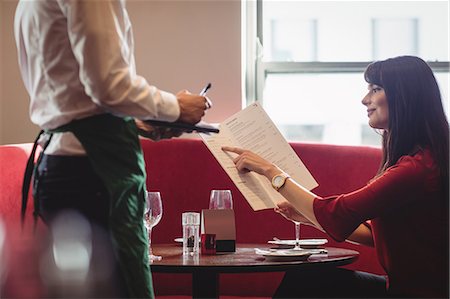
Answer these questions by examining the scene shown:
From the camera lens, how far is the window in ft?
12.0

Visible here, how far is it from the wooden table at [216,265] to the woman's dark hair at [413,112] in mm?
391

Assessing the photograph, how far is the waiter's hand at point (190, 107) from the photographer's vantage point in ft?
4.69

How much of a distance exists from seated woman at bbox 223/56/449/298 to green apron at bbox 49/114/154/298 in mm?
820

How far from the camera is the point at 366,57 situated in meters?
3.68

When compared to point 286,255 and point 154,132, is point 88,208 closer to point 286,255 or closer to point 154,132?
point 154,132

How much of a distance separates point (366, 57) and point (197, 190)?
1.20m

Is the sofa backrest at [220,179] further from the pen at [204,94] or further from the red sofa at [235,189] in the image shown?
A: the pen at [204,94]

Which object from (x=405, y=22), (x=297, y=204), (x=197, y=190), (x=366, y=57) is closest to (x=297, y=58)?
(x=366, y=57)

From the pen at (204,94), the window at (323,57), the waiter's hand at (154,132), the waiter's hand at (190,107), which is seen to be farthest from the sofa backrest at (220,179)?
the waiter's hand at (190,107)

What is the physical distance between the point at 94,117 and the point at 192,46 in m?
2.18

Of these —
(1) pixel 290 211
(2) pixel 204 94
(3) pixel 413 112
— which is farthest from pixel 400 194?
(2) pixel 204 94

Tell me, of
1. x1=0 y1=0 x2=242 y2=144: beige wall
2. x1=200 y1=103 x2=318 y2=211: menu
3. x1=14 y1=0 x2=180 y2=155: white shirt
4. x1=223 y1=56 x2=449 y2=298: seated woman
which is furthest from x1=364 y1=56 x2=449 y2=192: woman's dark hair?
x1=0 y1=0 x2=242 y2=144: beige wall

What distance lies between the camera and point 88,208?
1295mm

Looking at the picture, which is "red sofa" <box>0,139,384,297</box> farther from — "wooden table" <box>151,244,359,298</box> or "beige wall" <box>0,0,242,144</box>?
"wooden table" <box>151,244,359,298</box>
